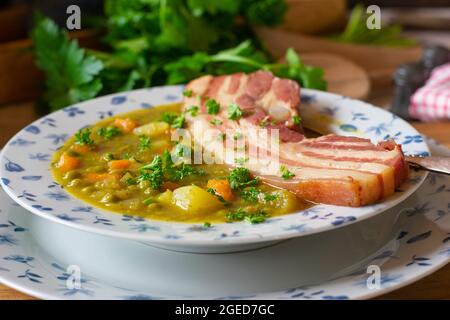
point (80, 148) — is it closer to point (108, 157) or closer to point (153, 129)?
point (108, 157)

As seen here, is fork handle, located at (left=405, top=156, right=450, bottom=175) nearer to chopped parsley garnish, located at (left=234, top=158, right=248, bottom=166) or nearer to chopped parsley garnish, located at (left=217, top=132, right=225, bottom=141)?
chopped parsley garnish, located at (left=234, top=158, right=248, bottom=166)

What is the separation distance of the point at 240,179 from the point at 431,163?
2.22ft

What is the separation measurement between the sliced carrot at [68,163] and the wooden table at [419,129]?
1.75ft

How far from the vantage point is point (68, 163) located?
274cm

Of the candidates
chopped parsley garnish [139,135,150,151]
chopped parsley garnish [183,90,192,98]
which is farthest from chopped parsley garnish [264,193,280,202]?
chopped parsley garnish [183,90,192,98]

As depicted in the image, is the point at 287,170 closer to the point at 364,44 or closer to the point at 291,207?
the point at 291,207

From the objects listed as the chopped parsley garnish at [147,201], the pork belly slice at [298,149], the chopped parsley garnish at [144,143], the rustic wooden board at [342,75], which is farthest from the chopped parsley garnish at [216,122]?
the rustic wooden board at [342,75]

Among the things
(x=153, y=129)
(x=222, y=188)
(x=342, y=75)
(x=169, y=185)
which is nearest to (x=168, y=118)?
(x=153, y=129)

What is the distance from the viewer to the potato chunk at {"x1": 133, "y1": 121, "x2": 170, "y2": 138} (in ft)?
10.1

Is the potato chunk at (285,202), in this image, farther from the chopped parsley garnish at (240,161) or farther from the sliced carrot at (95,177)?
the sliced carrot at (95,177)

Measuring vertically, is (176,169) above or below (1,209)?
above

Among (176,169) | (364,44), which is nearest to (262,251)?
(176,169)

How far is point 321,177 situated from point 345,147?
264 mm

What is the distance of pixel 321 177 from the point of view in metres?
2.42
